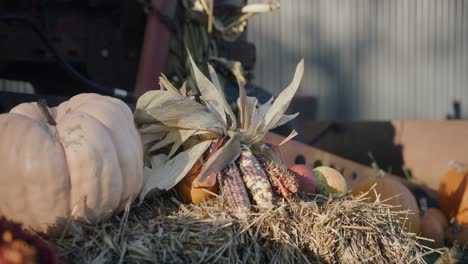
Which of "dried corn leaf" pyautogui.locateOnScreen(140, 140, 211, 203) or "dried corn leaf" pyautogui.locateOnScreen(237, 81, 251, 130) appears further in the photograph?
"dried corn leaf" pyautogui.locateOnScreen(237, 81, 251, 130)

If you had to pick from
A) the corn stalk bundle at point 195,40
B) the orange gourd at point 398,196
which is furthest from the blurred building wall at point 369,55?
→ the orange gourd at point 398,196

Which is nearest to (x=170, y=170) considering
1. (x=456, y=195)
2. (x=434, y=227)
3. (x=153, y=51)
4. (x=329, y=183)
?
(x=329, y=183)

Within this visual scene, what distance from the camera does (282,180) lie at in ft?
7.91

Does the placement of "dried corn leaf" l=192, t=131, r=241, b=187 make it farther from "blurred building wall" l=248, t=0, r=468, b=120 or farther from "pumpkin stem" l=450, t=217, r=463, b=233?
"blurred building wall" l=248, t=0, r=468, b=120

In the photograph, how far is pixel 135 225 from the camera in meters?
2.13

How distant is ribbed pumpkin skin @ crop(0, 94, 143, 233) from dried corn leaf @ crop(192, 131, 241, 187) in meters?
0.23

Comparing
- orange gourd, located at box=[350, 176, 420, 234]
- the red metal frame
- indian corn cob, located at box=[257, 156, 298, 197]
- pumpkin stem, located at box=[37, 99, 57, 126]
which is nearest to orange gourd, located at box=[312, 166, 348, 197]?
indian corn cob, located at box=[257, 156, 298, 197]

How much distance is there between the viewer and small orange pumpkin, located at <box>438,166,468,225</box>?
179 inches

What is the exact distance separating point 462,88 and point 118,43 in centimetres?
762

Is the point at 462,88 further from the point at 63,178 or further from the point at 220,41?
the point at 63,178

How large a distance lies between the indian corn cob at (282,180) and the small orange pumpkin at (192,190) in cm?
18

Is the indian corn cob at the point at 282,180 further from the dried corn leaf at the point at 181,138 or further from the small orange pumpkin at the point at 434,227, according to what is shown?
the small orange pumpkin at the point at 434,227

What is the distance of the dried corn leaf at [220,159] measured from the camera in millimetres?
2342

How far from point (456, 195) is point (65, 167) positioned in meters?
3.15
